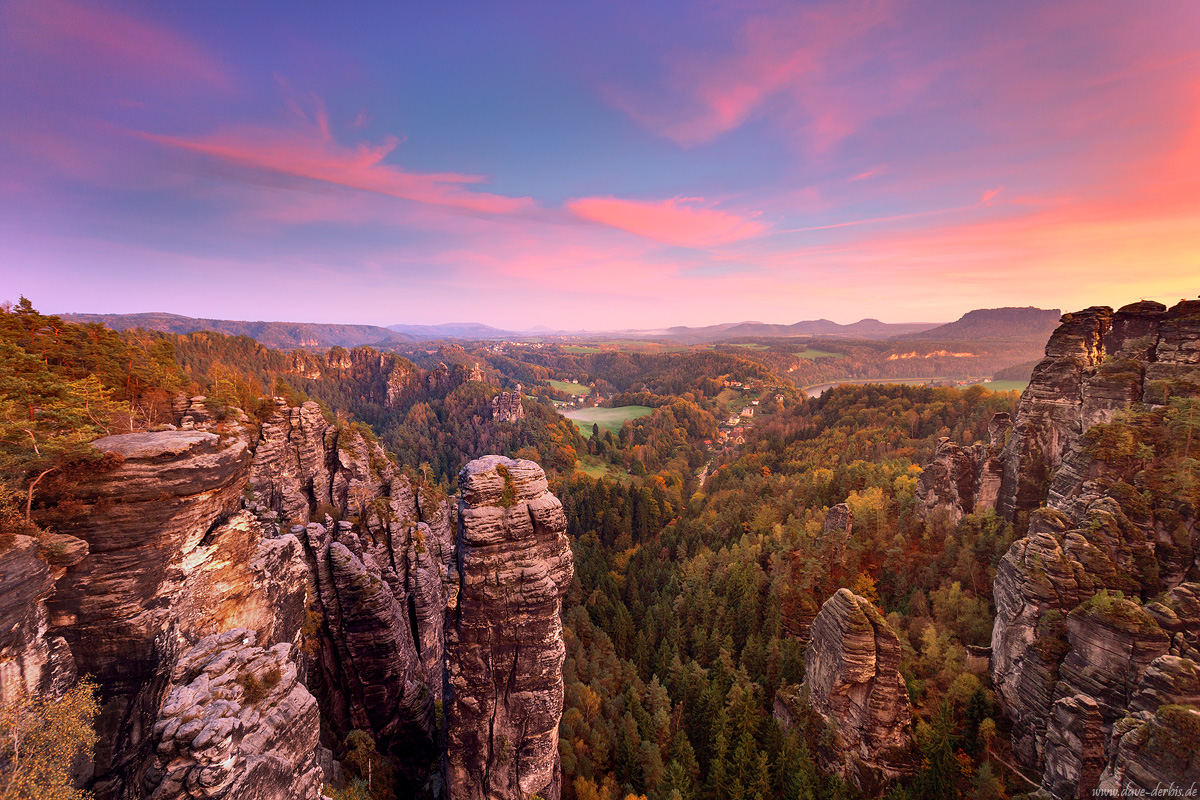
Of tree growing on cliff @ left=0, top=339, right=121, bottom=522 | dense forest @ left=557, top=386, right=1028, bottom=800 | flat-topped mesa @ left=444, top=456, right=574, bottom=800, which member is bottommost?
dense forest @ left=557, top=386, right=1028, bottom=800

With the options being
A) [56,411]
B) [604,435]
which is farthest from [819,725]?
[604,435]

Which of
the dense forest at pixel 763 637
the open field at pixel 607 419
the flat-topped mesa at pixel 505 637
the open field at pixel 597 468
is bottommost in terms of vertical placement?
the open field at pixel 597 468

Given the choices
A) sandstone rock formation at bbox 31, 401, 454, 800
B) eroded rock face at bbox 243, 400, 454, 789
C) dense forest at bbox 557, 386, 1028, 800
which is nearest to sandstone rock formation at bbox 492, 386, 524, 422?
dense forest at bbox 557, 386, 1028, 800

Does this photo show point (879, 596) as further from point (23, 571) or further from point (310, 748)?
point (23, 571)

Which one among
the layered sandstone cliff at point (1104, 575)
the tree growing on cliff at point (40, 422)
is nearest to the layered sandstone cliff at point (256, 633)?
the tree growing on cliff at point (40, 422)

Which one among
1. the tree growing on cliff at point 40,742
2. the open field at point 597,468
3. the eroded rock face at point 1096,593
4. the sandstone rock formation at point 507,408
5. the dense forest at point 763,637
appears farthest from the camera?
the sandstone rock formation at point 507,408

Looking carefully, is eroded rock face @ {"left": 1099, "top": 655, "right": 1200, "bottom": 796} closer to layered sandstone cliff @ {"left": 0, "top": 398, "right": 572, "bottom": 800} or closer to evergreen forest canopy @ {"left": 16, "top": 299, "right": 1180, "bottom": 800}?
evergreen forest canopy @ {"left": 16, "top": 299, "right": 1180, "bottom": 800}

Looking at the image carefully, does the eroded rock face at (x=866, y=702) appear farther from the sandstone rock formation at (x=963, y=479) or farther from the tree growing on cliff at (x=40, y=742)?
the tree growing on cliff at (x=40, y=742)
